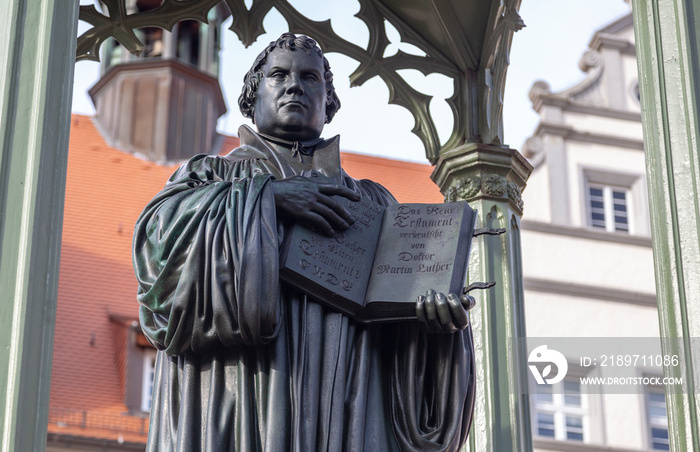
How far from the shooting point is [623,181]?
27719mm

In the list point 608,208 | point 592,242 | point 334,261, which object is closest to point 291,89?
point 334,261

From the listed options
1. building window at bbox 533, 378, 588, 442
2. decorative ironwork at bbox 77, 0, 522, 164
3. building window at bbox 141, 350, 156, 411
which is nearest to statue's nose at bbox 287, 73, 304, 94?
decorative ironwork at bbox 77, 0, 522, 164

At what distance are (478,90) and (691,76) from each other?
122 inches

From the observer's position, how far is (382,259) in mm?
6922

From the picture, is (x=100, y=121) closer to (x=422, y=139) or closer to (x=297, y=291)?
(x=422, y=139)

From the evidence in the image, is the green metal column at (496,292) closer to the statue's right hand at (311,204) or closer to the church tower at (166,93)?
the statue's right hand at (311,204)

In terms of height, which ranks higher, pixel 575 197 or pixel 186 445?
pixel 575 197

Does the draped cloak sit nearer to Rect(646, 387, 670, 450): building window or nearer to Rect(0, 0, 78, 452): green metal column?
Rect(0, 0, 78, 452): green metal column

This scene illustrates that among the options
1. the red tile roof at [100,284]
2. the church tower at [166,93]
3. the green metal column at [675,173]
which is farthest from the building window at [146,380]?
the green metal column at [675,173]

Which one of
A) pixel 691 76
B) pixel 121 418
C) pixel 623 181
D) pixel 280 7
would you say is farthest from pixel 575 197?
pixel 691 76

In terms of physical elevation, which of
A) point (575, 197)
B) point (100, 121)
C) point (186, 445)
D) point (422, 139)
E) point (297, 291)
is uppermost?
point (100, 121)

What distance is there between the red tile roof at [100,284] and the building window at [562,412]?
11.5ft

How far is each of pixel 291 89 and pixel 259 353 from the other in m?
1.29

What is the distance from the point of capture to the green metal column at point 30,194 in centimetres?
621
